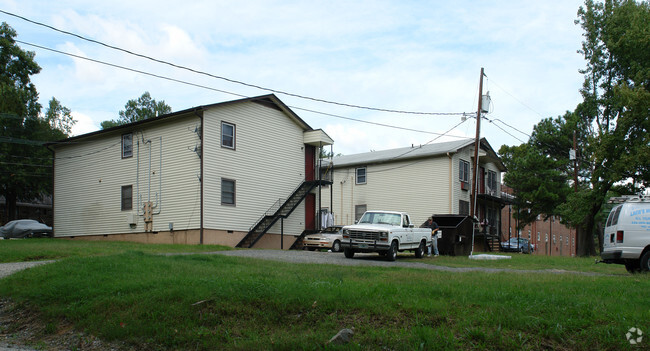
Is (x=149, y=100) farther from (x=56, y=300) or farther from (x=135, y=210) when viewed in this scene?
(x=56, y=300)

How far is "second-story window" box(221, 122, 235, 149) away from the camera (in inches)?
1096

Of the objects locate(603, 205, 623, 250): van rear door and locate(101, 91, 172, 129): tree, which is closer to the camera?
locate(603, 205, 623, 250): van rear door

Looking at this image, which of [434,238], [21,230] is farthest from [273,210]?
[21,230]

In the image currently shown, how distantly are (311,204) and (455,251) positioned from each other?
33.8 feet

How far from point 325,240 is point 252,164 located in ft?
17.3

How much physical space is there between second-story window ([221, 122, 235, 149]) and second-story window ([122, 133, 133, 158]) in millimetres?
5652

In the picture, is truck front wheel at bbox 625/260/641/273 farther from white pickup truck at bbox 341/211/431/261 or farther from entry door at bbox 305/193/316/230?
entry door at bbox 305/193/316/230

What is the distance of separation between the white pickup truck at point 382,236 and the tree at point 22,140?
27635 mm

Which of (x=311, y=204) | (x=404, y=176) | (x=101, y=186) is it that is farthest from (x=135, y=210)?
(x=404, y=176)

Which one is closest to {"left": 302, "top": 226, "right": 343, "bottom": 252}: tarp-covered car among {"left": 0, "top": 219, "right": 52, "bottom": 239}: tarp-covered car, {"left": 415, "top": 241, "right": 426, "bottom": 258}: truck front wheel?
{"left": 415, "top": 241, "right": 426, "bottom": 258}: truck front wheel

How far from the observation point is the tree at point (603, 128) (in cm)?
2941

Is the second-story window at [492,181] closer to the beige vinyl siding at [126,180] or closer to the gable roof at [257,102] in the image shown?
the gable roof at [257,102]

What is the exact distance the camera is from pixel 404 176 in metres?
39.7

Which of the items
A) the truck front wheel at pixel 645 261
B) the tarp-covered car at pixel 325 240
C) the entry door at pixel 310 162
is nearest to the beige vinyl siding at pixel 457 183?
the entry door at pixel 310 162
